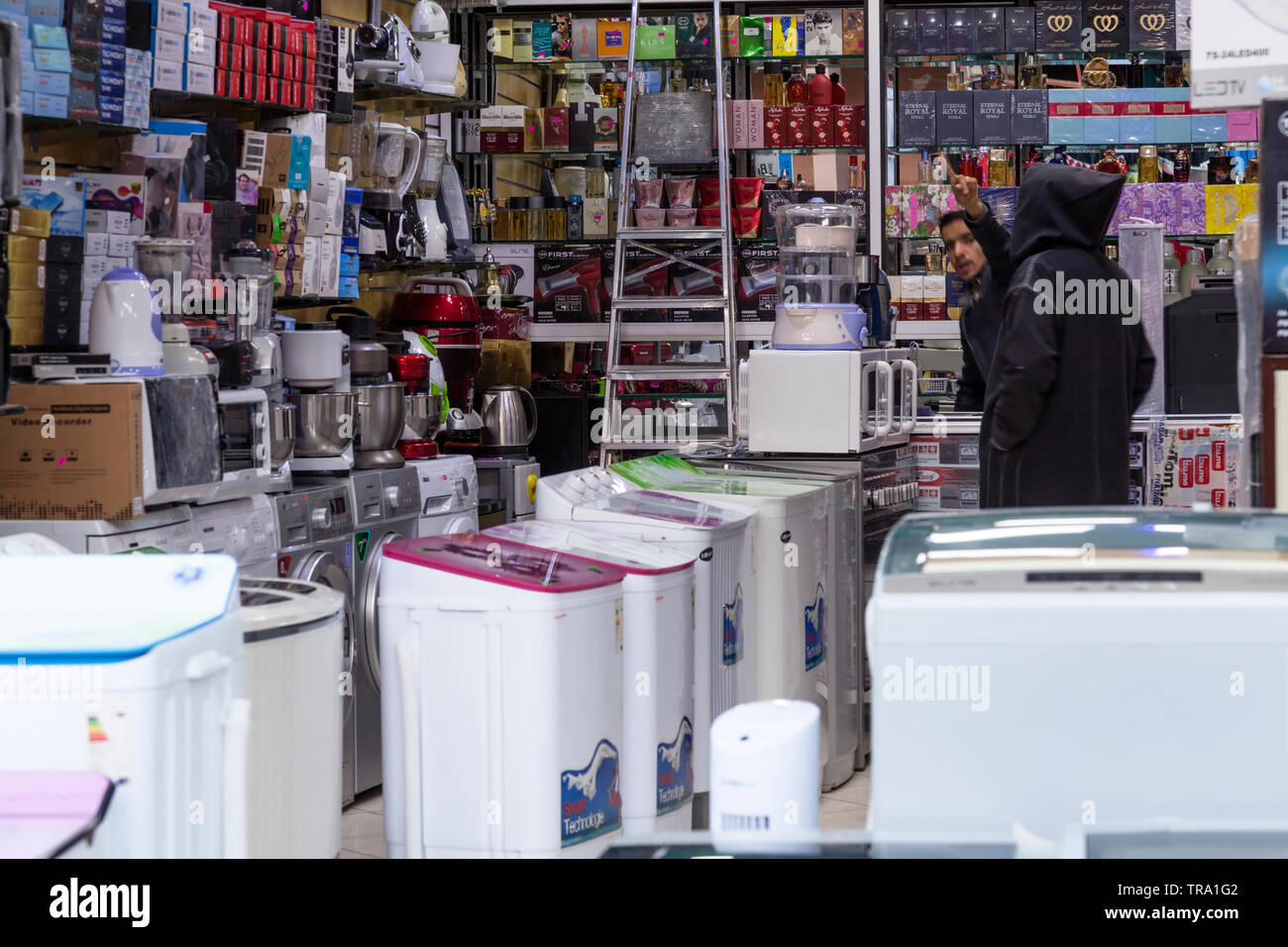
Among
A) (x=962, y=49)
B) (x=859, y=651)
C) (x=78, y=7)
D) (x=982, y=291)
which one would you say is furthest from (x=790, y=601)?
(x=962, y=49)

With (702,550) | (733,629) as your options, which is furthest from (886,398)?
(702,550)

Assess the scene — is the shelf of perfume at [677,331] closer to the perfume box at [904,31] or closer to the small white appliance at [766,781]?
the perfume box at [904,31]

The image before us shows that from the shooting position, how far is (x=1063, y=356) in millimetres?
4199

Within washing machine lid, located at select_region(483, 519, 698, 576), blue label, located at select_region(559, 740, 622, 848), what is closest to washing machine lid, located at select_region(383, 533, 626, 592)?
washing machine lid, located at select_region(483, 519, 698, 576)

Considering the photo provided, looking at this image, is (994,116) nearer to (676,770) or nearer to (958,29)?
(958,29)

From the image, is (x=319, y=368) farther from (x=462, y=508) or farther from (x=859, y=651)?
(x=859, y=651)

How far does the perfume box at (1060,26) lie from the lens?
283 inches

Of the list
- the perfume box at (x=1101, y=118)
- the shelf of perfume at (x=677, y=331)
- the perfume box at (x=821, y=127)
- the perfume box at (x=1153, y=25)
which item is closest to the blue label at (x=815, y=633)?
the shelf of perfume at (x=677, y=331)

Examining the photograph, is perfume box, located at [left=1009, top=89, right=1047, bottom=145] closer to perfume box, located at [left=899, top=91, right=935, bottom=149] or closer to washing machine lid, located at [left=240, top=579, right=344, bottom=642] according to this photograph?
perfume box, located at [left=899, top=91, right=935, bottom=149]

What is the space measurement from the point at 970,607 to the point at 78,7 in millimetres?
3020

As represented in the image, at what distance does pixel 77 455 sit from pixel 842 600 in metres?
2.42

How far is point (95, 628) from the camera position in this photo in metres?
1.82
